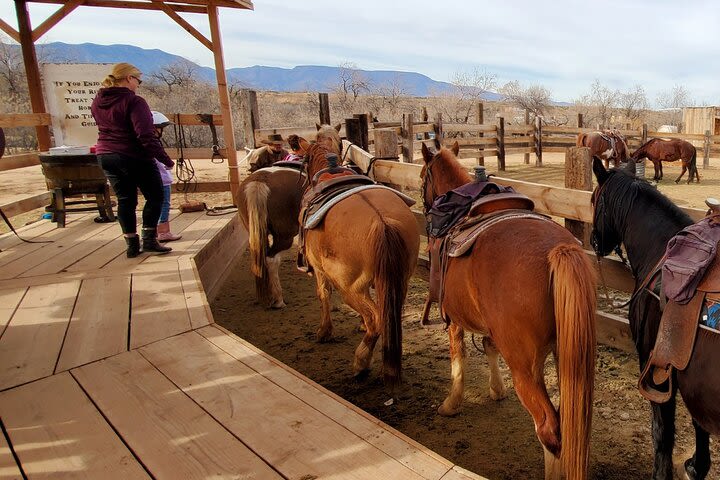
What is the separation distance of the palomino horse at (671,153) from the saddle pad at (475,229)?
1446 cm

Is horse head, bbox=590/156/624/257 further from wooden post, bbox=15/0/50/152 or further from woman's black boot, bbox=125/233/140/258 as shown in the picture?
wooden post, bbox=15/0/50/152

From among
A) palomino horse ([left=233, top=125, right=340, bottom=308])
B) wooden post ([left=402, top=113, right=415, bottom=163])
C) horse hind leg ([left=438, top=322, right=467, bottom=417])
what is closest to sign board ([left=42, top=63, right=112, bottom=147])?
palomino horse ([left=233, top=125, right=340, bottom=308])

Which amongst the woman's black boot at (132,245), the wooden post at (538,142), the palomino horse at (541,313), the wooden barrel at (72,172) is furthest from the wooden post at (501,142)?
the palomino horse at (541,313)

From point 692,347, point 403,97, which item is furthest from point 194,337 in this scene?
point 403,97

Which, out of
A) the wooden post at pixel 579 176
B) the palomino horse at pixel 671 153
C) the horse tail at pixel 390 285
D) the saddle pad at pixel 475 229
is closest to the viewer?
the saddle pad at pixel 475 229

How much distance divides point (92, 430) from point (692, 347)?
271 centimetres

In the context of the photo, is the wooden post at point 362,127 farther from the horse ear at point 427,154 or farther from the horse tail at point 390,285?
the horse tail at point 390,285

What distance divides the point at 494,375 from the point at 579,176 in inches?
72.3

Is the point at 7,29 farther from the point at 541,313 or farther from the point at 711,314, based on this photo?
the point at 711,314

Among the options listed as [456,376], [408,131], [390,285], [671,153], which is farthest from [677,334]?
[671,153]

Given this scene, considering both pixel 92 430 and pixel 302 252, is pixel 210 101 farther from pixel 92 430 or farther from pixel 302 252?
pixel 92 430

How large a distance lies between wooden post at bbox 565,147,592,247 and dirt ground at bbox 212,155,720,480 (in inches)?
44.7

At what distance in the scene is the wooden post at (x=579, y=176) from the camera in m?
3.69

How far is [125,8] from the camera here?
7082 mm
